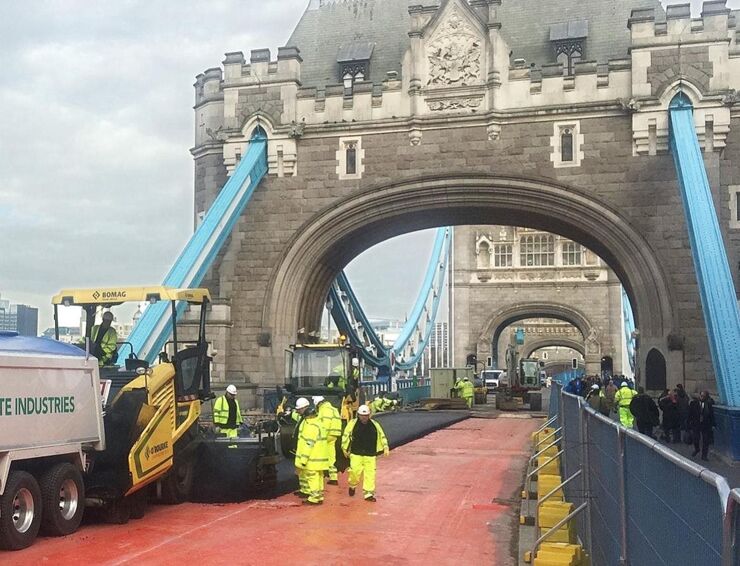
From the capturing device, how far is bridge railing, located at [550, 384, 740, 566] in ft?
10.7

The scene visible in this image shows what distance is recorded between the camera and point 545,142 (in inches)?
1000

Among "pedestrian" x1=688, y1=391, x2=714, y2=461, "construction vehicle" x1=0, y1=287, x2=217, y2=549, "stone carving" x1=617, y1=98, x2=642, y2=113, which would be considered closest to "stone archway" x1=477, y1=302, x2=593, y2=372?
"stone carving" x1=617, y1=98, x2=642, y2=113

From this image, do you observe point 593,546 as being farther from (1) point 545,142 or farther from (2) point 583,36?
(2) point 583,36

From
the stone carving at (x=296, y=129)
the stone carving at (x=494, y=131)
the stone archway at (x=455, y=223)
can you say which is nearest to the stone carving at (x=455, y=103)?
the stone carving at (x=494, y=131)

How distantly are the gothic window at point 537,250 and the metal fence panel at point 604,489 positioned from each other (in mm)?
52415

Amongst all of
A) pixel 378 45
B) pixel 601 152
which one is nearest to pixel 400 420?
pixel 601 152

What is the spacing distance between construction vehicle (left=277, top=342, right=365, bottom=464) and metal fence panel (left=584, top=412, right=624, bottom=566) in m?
10.2

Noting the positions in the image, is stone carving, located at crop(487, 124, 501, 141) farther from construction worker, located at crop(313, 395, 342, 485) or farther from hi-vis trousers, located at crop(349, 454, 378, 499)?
hi-vis trousers, located at crop(349, 454, 378, 499)

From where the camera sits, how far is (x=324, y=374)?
1820 cm

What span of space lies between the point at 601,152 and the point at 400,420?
10475mm

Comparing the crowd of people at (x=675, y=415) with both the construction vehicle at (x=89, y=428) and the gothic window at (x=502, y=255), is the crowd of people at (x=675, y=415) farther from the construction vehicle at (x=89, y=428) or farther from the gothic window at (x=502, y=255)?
the gothic window at (x=502, y=255)

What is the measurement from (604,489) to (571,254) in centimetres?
5408

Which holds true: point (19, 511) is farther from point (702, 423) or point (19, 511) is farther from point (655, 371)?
point (655, 371)

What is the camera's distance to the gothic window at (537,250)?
59312 mm
